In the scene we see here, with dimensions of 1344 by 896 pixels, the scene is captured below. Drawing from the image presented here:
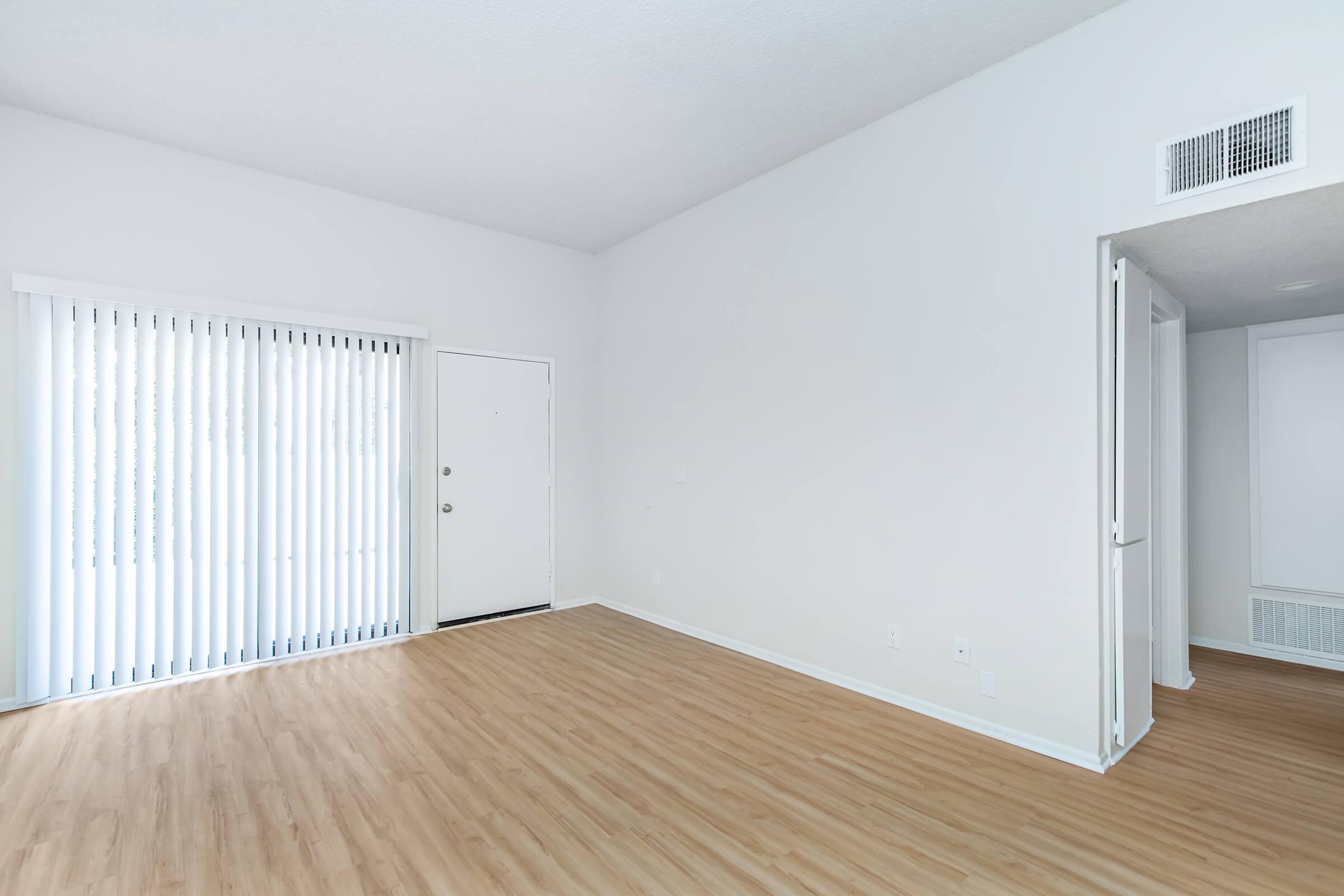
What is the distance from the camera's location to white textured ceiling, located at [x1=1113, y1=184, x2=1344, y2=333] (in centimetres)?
242

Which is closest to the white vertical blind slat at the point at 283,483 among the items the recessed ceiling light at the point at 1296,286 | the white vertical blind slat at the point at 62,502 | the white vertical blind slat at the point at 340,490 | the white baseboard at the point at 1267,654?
the white vertical blind slat at the point at 340,490

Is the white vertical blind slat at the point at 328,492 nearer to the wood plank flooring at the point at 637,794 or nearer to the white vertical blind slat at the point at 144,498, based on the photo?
the wood plank flooring at the point at 637,794

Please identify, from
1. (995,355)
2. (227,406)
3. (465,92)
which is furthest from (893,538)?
(227,406)

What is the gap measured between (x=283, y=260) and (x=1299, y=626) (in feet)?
23.8

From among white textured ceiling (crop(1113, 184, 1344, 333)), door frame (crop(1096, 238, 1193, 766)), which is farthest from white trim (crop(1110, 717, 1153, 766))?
white textured ceiling (crop(1113, 184, 1344, 333))

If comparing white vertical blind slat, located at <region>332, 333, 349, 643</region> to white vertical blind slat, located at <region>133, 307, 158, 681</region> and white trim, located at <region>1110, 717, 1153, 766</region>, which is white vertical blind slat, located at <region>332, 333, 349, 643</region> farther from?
white trim, located at <region>1110, 717, 1153, 766</region>

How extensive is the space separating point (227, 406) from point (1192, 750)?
563 centimetres

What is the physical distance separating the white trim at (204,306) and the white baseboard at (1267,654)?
6208mm

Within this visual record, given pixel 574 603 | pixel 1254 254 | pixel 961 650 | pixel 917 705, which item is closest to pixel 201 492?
pixel 574 603

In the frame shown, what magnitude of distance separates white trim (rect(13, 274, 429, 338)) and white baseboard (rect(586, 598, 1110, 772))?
3.14m

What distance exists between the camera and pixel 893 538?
348cm

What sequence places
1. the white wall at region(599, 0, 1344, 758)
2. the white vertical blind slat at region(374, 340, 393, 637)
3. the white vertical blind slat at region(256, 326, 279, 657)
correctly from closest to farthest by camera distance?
the white wall at region(599, 0, 1344, 758) → the white vertical blind slat at region(256, 326, 279, 657) → the white vertical blind slat at region(374, 340, 393, 637)

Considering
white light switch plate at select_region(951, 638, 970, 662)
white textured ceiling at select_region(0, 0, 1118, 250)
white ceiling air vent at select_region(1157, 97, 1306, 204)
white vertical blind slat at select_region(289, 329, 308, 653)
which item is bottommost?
white light switch plate at select_region(951, 638, 970, 662)

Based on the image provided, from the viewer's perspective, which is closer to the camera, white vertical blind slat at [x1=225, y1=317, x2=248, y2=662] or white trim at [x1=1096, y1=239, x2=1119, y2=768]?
white trim at [x1=1096, y1=239, x2=1119, y2=768]
